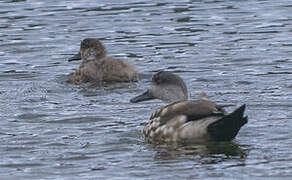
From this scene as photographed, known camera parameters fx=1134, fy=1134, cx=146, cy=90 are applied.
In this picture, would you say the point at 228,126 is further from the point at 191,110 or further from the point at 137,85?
the point at 137,85

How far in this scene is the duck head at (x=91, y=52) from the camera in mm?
16828

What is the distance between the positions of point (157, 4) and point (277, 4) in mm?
2426

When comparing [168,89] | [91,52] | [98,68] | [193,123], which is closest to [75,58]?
[91,52]

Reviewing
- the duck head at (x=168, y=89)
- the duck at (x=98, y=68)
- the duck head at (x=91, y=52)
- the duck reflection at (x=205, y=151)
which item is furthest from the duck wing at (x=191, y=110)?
the duck head at (x=91, y=52)

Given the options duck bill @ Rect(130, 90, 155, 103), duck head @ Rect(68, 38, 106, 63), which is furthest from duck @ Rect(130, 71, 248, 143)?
duck head @ Rect(68, 38, 106, 63)

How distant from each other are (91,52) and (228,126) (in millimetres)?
5653

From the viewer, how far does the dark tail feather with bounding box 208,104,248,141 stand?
11.4 metres

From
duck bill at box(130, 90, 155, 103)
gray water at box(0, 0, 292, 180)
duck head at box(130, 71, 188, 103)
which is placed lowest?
gray water at box(0, 0, 292, 180)

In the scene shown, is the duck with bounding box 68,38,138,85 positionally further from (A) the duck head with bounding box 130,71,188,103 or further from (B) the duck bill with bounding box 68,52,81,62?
(A) the duck head with bounding box 130,71,188,103

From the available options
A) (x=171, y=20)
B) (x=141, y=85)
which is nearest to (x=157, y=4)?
(x=171, y=20)

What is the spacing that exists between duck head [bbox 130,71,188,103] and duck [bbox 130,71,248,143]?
0.18 meters

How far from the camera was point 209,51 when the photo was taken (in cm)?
1767

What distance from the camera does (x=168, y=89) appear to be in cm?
1282

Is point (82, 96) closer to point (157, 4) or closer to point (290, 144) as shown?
point (290, 144)
